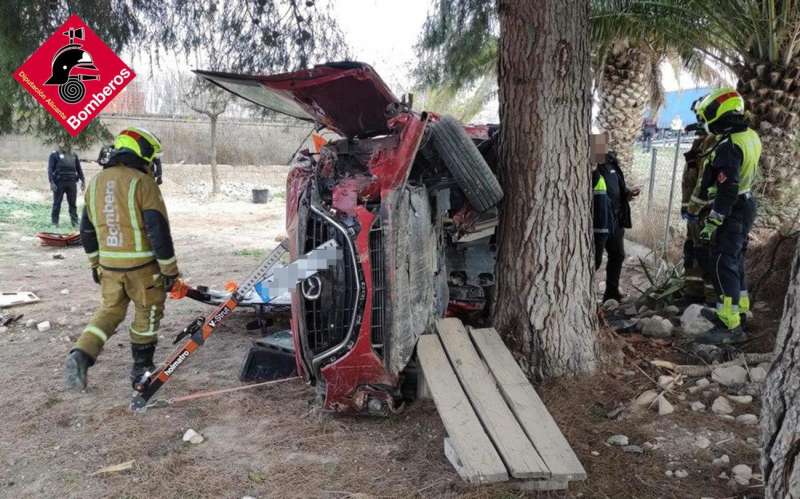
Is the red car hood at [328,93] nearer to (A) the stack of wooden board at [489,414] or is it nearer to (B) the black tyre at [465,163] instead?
(B) the black tyre at [465,163]

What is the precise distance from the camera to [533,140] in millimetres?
3350

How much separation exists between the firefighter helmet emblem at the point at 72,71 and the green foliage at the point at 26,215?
4.90 metres

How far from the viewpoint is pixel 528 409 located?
9.35 ft

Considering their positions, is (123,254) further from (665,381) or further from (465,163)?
(665,381)

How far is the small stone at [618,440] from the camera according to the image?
279cm

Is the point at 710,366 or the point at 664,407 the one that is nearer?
the point at 664,407

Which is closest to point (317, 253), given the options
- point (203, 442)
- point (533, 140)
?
point (203, 442)

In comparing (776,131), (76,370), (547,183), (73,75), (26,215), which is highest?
(73,75)

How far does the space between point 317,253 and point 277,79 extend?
3.01 feet

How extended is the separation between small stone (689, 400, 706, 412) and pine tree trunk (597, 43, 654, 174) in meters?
7.35

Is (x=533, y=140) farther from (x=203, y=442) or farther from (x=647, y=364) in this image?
(x=203, y=442)

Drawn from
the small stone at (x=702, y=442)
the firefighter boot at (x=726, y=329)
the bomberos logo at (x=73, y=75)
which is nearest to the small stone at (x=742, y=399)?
the small stone at (x=702, y=442)

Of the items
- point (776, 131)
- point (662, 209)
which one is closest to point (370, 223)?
point (776, 131)

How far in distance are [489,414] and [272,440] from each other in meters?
1.16
